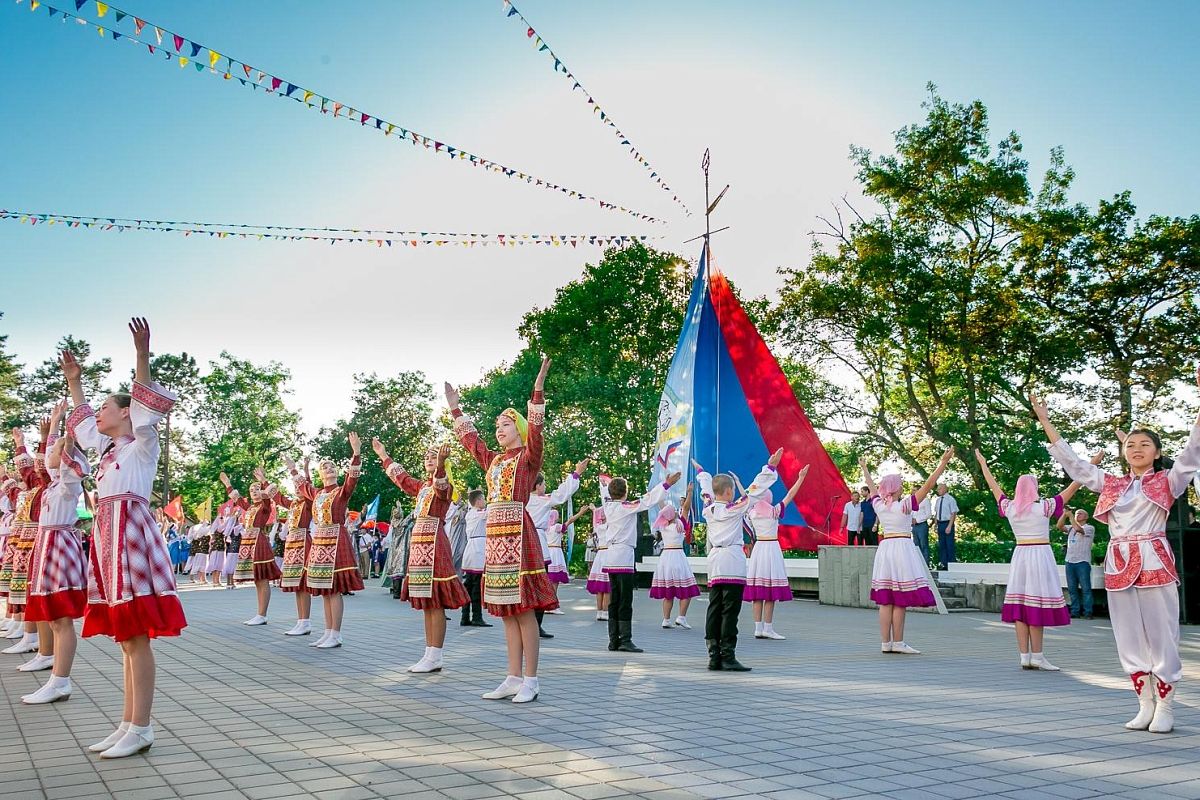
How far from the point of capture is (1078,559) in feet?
53.1

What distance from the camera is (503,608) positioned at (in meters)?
6.95

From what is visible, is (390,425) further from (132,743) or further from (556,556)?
(132,743)

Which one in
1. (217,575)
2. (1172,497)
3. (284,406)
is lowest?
(217,575)

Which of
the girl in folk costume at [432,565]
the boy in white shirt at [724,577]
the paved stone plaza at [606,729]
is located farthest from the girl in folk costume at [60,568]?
the boy in white shirt at [724,577]

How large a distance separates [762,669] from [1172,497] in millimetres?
4137

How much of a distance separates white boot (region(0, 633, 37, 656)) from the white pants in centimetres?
996

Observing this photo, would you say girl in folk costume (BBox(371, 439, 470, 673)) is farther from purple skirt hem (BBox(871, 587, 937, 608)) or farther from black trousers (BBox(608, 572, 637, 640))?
purple skirt hem (BBox(871, 587, 937, 608))

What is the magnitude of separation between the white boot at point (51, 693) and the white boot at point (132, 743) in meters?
2.12

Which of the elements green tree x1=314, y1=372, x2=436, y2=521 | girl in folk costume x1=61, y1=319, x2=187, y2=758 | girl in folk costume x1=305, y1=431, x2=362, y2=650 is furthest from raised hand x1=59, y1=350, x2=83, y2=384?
green tree x1=314, y1=372, x2=436, y2=521

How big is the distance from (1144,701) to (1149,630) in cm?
45

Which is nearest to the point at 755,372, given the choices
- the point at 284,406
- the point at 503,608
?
the point at 503,608

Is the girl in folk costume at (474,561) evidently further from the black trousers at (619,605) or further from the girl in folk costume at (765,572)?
the girl in folk costume at (765,572)

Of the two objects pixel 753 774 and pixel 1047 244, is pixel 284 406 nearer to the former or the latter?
pixel 1047 244

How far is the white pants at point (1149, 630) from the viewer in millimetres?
6012
